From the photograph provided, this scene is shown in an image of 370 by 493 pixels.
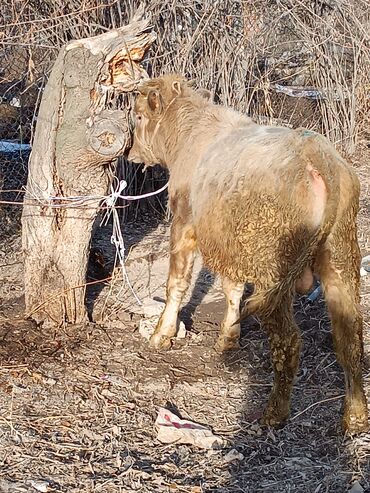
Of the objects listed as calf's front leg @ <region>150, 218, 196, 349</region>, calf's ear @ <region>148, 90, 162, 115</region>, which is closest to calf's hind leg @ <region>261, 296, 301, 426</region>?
calf's front leg @ <region>150, 218, 196, 349</region>

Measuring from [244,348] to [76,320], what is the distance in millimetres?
1321

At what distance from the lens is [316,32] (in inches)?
363

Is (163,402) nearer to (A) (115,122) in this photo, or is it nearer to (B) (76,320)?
(B) (76,320)

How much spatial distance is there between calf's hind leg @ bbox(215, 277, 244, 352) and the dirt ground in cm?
9

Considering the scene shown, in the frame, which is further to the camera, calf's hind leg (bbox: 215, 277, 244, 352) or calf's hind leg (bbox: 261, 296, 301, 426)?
calf's hind leg (bbox: 215, 277, 244, 352)

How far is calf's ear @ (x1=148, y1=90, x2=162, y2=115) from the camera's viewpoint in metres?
5.88

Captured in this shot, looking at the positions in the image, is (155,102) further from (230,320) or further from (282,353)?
(282,353)

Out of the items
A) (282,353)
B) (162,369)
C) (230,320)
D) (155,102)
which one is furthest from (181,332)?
(155,102)

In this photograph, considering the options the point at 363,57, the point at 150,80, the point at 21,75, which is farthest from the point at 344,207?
the point at 363,57

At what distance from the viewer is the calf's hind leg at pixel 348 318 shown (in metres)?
4.39

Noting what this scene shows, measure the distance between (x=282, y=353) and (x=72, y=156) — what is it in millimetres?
2066

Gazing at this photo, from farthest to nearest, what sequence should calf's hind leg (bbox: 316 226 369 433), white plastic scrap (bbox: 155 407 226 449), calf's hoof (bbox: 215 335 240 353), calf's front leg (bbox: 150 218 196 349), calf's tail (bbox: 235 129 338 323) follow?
calf's hoof (bbox: 215 335 240 353)
calf's front leg (bbox: 150 218 196 349)
calf's hind leg (bbox: 316 226 369 433)
white plastic scrap (bbox: 155 407 226 449)
calf's tail (bbox: 235 129 338 323)

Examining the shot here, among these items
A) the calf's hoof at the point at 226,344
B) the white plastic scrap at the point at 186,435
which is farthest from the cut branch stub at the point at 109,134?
the white plastic scrap at the point at 186,435

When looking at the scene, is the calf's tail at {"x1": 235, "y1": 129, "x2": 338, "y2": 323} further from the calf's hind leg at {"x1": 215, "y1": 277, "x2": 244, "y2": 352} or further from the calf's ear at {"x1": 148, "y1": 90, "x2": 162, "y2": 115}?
the calf's ear at {"x1": 148, "y1": 90, "x2": 162, "y2": 115}
